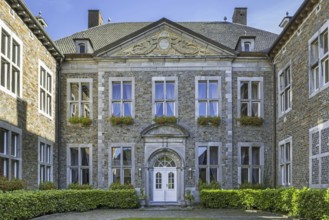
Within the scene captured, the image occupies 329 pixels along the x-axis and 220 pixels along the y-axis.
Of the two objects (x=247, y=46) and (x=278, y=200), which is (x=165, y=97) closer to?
(x=247, y=46)

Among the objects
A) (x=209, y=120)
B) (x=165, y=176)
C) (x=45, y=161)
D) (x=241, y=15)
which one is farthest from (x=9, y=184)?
(x=241, y=15)

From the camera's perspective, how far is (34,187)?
18188mm

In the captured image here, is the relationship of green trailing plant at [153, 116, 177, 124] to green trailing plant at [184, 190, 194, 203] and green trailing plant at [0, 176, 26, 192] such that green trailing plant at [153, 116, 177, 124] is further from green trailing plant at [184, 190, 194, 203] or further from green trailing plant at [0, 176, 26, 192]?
green trailing plant at [0, 176, 26, 192]

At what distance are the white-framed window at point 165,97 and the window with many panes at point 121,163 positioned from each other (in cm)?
210

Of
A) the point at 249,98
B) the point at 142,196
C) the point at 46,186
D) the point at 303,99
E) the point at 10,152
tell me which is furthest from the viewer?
the point at 249,98

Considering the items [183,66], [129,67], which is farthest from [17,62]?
[183,66]

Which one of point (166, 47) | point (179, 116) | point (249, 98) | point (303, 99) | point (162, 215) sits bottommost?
point (162, 215)

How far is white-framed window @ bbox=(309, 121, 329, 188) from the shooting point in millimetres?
14211

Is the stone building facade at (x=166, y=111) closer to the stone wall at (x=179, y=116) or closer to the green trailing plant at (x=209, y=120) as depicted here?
the stone wall at (x=179, y=116)

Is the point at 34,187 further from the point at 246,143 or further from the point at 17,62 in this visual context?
the point at 246,143

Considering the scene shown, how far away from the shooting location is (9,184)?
14445mm

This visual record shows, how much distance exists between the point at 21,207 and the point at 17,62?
17.6ft

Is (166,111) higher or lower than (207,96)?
lower

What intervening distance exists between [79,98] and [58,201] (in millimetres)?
6490
